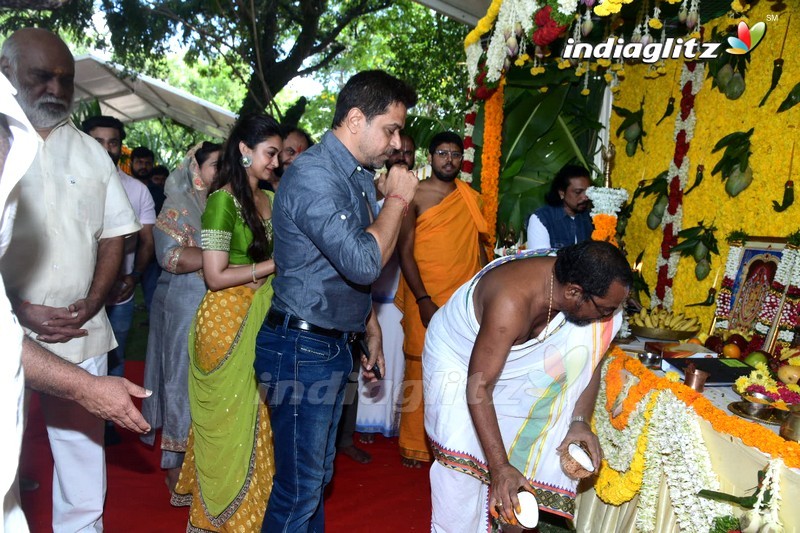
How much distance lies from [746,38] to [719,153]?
2.38 ft

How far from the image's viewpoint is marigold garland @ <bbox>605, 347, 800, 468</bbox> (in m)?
2.07

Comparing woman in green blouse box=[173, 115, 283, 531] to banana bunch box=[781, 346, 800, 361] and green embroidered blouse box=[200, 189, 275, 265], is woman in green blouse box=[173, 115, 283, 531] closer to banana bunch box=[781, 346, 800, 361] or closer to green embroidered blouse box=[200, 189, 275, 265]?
green embroidered blouse box=[200, 189, 275, 265]

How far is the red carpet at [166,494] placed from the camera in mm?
3295

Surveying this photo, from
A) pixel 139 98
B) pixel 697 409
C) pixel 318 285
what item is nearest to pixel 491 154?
pixel 697 409

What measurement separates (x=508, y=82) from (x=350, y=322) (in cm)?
452

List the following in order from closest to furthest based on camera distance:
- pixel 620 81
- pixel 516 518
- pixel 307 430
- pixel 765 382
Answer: pixel 516 518
pixel 307 430
pixel 765 382
pixel 620 81

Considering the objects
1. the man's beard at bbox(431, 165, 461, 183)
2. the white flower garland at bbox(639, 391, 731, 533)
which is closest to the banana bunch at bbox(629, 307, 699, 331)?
the white flower garland at bbox(639, 391, 731, 533)

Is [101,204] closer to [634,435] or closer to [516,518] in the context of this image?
[516,518]

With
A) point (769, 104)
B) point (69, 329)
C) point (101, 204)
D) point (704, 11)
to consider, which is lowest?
point (69, 329)

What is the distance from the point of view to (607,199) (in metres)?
4.39

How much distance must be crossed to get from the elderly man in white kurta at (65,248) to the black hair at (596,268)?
1.74 metres

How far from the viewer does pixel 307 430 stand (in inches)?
90.0

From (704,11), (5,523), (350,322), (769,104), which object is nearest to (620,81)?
(704,11)

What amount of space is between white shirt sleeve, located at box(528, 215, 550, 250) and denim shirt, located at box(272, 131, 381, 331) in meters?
2.39
